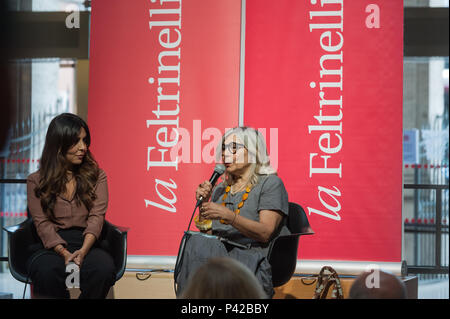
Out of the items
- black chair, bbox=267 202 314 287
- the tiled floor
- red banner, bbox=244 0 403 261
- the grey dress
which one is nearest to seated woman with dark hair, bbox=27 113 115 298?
the grey dress

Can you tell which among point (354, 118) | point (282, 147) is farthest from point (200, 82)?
point (354, 118)

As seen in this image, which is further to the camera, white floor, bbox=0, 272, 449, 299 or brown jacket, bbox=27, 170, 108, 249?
white floor, bbox=0, 272, 449, 299

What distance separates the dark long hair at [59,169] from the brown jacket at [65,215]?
0.03 m

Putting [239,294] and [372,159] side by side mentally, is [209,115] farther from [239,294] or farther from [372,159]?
[239,294]

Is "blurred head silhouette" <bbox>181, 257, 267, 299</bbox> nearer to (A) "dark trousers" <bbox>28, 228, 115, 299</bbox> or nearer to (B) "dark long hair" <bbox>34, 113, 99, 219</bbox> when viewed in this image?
(A) "dark trousers" <bbox>28, 228, 115, 299</bbox>

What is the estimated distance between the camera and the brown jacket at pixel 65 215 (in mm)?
2818

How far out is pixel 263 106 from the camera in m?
3.74

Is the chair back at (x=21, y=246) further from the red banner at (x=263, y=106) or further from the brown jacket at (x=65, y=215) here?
the red banner at (x=263, y=106)

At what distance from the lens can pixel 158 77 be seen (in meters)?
3.81

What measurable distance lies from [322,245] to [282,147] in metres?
0.76

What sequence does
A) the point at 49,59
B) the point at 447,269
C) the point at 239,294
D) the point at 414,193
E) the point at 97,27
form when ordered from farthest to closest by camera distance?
the point at 414,193
the point at 49,59
the point at 447,269
the point at 97,27
the point at 239,294

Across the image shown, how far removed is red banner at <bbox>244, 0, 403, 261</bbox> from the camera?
3.62 metres

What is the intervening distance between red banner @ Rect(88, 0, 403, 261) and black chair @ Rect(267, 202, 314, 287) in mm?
703

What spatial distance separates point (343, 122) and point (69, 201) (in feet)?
6.40
